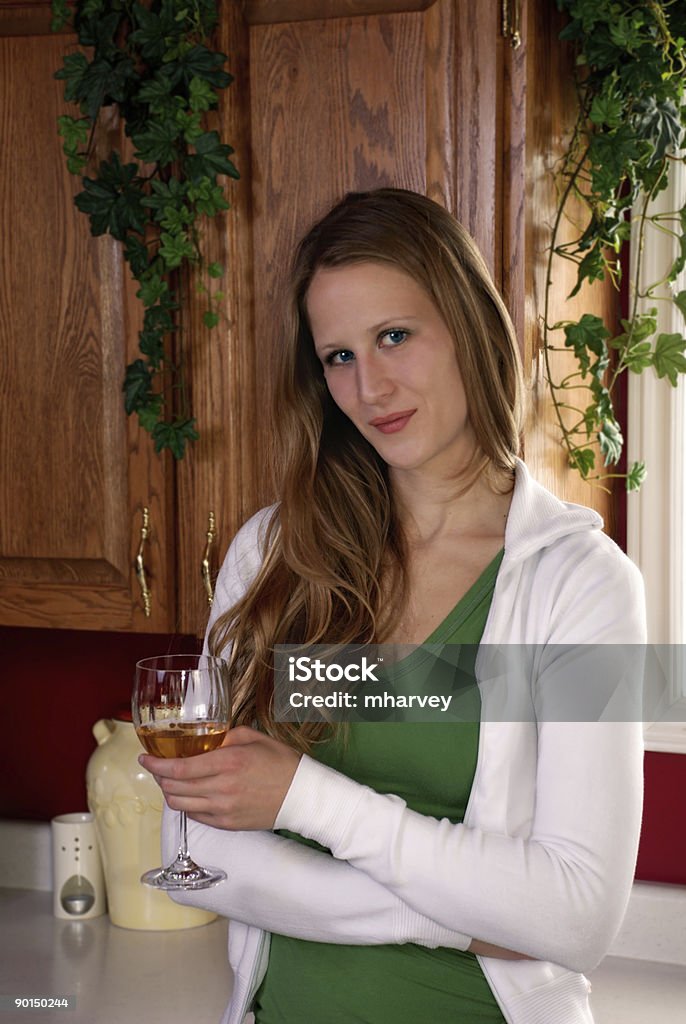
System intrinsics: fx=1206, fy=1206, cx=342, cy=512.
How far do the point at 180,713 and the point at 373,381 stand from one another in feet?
1.47

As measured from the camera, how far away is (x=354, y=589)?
143 centimetres

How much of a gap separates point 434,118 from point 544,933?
1115 millimetres

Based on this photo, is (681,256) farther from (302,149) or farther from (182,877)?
(182,877)

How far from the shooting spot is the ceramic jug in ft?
7.04

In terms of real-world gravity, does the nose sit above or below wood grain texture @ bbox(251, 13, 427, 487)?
below

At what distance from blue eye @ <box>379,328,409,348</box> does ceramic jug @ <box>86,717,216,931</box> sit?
1049 mm

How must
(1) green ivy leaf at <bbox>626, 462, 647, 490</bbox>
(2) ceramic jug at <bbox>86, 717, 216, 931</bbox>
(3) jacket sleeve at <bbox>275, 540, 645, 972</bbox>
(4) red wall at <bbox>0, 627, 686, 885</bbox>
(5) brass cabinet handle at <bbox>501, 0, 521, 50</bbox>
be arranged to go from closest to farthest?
1. (3) jacket sleeve at <bbox>275, 540, 645, 972</bbox>
2. (5) brass cabinet handle at <bbox>501, 0, 521, 50</bbox>
3. (1) green ivy leaf at <bbox>626, 462, 647, 490</bbox>
4. (2) ceramic jug at <bbox>86, 717, 216, 931</bbox>
5. (4) red wall at <bbox>0, 627, 686, 885</bbox>

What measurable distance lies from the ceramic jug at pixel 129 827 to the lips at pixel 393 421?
0.99 meters

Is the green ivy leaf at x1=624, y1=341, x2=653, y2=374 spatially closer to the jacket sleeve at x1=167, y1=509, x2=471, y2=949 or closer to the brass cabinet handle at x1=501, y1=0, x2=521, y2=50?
the brass cabinet handle at x1=501, y1=0, x2=521, y2=50

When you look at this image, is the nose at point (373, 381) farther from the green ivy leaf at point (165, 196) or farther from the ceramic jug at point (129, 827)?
the ceramic jug at point (129, 827)

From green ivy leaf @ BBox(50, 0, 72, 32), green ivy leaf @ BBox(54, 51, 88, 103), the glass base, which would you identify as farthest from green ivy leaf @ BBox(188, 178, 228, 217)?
the glass base

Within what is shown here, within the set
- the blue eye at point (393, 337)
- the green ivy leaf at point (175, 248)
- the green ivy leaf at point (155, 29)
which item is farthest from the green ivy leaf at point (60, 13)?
the blue eye at point (393, 337)

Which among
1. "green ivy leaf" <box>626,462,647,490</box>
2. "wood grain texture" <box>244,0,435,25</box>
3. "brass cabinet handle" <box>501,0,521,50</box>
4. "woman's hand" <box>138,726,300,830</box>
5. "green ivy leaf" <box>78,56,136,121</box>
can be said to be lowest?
"woman's hand" <box>138,726,300,830</box>

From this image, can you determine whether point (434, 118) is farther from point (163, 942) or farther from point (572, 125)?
point (163, 942)
